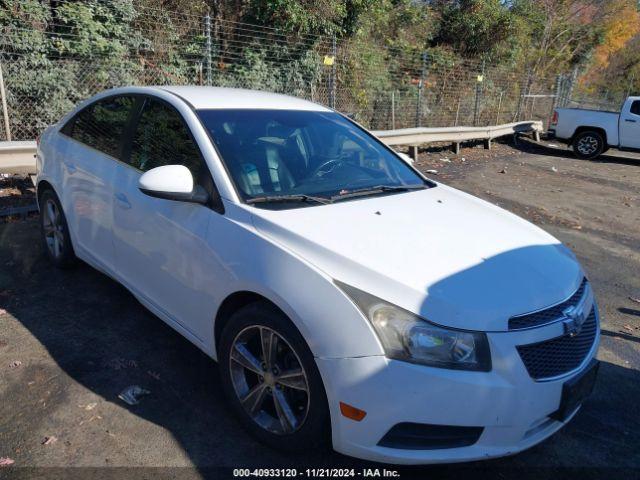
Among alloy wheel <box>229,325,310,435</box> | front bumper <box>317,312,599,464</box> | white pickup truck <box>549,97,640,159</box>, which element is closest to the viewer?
→ front bumper <box>317,312,599,464</box>

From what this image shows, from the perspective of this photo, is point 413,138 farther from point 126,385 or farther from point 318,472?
point 318,472

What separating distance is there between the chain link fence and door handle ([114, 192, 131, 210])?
5.25 meters

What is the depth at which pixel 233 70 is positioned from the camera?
10.6 meters

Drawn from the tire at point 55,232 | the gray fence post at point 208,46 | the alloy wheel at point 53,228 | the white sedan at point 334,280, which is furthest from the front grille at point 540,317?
the gray fence post at point 208,46

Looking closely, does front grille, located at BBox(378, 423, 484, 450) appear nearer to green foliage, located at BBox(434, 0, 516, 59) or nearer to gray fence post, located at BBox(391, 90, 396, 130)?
gray fence post, located at BBox(391, 90, 396, 130)

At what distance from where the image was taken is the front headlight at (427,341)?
86.0 inches

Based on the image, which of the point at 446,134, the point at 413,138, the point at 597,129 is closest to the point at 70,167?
the point at 413,138

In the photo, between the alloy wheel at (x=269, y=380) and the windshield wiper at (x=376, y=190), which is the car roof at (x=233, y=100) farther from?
the alloy wheel at (x=269, y=380)

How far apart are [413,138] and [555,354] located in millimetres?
9949

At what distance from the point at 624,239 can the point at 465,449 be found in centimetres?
609

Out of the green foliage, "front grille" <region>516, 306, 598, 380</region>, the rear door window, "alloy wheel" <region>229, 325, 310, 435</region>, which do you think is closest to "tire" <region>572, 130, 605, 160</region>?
the green foliage

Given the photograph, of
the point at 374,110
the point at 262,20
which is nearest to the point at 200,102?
the point at 262,20

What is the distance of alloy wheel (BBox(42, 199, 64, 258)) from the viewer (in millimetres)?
4523

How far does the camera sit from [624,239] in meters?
7.18
